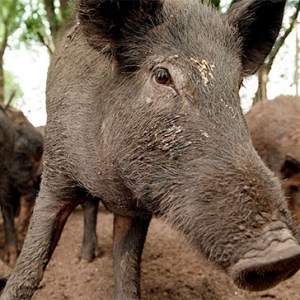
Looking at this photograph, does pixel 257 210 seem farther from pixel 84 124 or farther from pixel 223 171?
pixel 84 124

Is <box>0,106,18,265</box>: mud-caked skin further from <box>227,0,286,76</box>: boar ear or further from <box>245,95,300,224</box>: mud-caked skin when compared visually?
<box>227,0,286,76</box>: boar ear

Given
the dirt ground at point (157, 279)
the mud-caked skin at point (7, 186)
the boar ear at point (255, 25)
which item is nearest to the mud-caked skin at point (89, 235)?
the dirt ground at point (157, 279)

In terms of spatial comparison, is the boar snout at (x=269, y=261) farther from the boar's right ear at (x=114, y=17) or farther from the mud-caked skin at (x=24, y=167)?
the mud-caked skin at (x=24, y=167)

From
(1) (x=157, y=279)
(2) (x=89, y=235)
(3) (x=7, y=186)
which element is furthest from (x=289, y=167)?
(3) (x=7, y=186)

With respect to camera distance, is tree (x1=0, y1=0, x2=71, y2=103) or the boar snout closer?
the boar snout

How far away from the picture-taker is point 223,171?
102 inches

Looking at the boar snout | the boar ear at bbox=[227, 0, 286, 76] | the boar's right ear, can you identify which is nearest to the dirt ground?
the boar ear at bbox=[227, 0, 286, 76]

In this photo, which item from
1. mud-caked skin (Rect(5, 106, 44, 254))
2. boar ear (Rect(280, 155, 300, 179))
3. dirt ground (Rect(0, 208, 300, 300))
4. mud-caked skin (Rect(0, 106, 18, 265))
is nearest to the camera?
dirt ground (Rect(0, 208, 300, 300))

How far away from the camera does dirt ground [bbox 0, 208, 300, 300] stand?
471 centimetres

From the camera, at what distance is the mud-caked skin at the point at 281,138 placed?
19.3ft

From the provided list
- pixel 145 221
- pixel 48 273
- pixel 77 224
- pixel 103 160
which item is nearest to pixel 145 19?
pixel 103 160

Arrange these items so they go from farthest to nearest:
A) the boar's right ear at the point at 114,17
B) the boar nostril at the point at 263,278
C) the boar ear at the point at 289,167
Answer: the boar ear at the point at 289,167 → the boar's right ear at the point at 114,17 → the boar nostril at the point at 263,278

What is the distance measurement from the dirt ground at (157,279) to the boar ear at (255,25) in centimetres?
158

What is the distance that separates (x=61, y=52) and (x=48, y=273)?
2274mm
